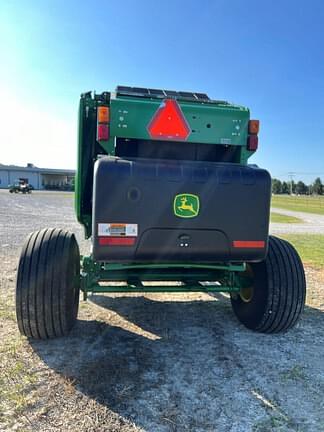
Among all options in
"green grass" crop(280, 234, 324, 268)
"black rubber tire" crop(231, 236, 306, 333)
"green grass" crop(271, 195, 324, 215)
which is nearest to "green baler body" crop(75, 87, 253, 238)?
"black rubber tire" crop(231, 236, 306, 333)

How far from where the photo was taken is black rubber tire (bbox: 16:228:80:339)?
10.8 feet

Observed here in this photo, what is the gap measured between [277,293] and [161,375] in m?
1.54

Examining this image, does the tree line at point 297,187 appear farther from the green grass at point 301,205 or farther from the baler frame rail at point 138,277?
the baler frame rail at point 138,277

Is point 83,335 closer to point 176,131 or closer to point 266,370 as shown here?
point 266,370

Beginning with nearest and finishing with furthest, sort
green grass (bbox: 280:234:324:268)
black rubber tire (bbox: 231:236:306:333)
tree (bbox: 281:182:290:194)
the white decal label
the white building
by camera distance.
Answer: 1. the white decal label
2. black rubber tire (bbox: 231:236:306:333)
3. green grass (bbox: 280:234:324:268)
4. the white building
5. tree (bbox: 281:182:290:194)

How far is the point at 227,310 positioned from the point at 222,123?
8.20 ft

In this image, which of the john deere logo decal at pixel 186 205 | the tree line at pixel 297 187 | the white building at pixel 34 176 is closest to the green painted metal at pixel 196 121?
the john deere logo decal at pixel 186 205

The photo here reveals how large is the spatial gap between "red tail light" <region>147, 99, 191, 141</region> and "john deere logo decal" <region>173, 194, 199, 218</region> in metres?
0.69

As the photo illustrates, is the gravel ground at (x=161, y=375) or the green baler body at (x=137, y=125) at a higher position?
the green baler body at (x=137, y=125)

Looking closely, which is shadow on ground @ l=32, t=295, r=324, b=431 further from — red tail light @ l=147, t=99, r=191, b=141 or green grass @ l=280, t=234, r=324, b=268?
green grass @ l=280, t=234, r=324, b=268

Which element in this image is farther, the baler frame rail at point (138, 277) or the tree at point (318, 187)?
the tree at point (318, 187)

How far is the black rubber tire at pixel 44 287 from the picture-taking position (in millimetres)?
3299

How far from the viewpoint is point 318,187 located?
12050cm

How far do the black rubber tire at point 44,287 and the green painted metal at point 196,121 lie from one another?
1213 mm
